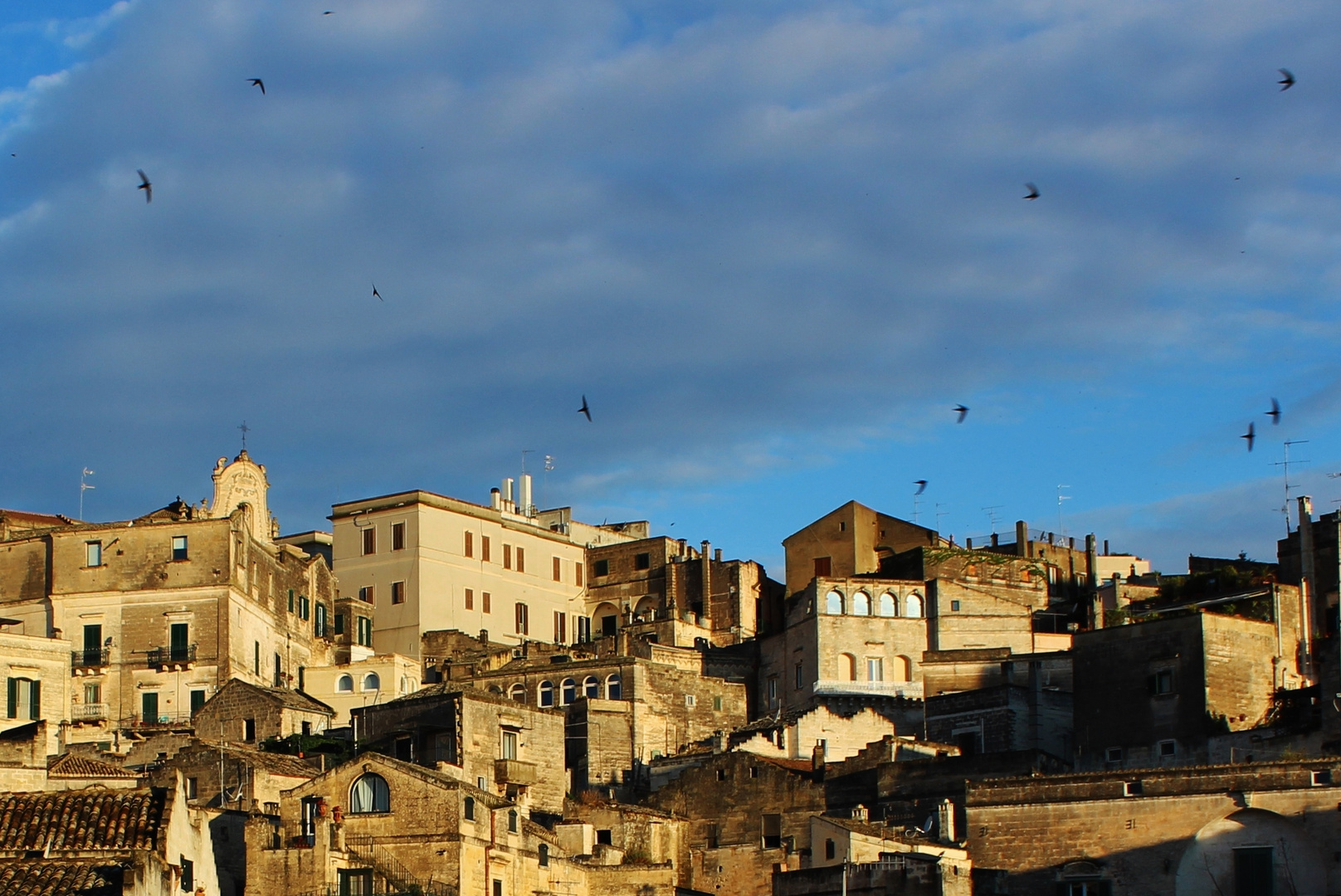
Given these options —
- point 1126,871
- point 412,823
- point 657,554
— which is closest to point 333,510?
point 657,554

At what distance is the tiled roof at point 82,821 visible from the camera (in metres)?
46.9

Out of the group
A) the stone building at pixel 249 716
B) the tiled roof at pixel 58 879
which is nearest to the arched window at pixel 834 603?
the stone building at pixel 249 716

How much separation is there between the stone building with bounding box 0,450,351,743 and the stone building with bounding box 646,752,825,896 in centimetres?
1948

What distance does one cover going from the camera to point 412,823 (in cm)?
6016

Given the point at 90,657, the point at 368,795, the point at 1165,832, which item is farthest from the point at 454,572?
the point at 1165,832

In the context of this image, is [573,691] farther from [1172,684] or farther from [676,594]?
[1172,684]

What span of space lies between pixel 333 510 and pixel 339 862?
4087 centimetres

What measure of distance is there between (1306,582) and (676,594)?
2821cm

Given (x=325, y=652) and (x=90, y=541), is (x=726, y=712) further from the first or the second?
(x=90, y=541)

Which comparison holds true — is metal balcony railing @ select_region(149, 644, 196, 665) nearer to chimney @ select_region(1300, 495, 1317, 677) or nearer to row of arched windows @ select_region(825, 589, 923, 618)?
row of arched windows @ select_region(825, 589, 923, 618)

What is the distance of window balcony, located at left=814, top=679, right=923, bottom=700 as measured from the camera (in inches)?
3260

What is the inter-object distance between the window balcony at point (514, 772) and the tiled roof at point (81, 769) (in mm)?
11028

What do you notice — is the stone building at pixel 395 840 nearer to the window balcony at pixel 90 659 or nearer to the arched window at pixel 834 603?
the window balcony at pixel 90 659

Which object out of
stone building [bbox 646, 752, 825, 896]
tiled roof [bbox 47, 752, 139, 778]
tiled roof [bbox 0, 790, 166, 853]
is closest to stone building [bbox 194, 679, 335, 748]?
tiled roof [bbox 47, 752, 139, 778]
